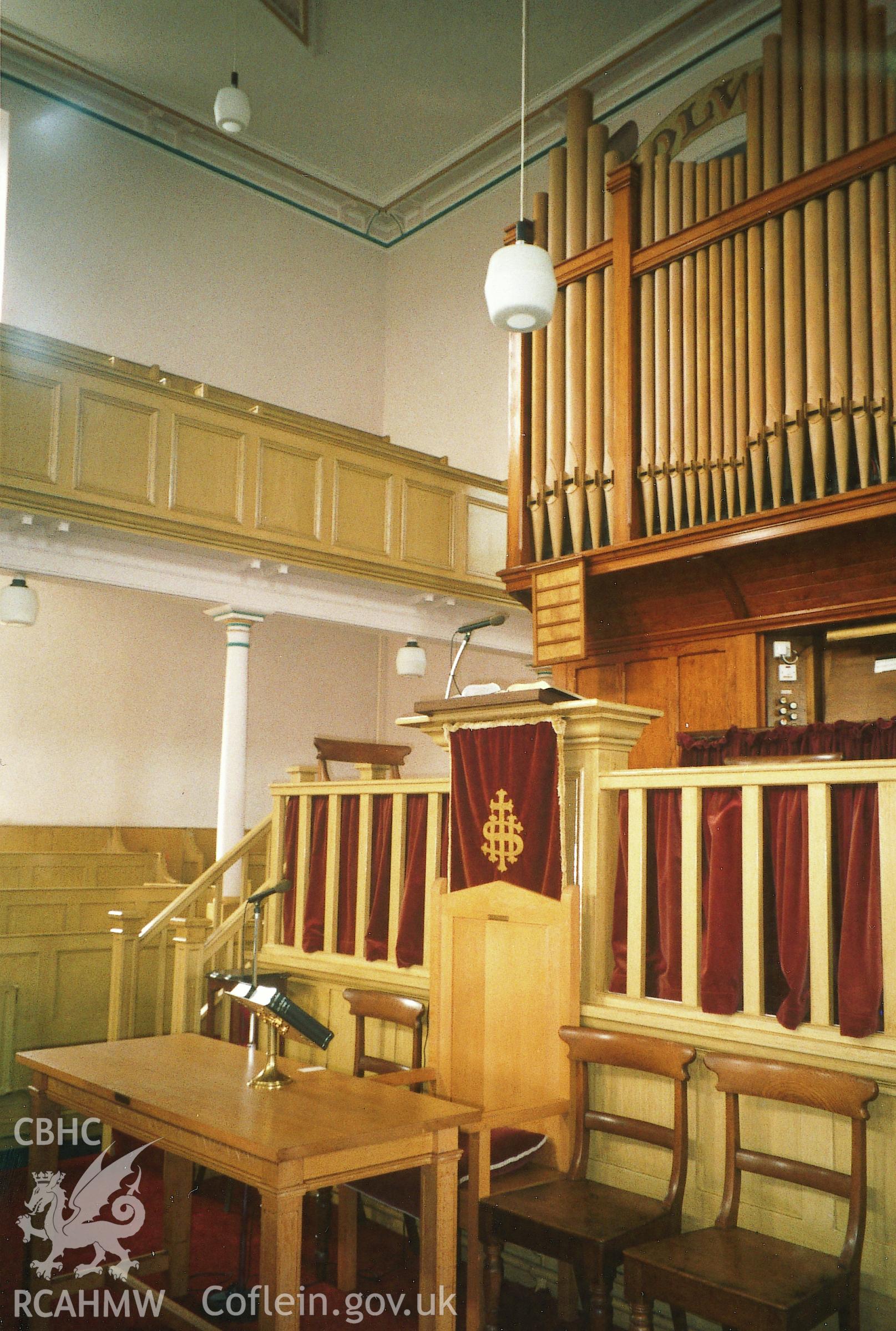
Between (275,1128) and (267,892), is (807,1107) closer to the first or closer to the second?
(275,1128)

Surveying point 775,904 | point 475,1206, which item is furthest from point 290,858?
point 775,904

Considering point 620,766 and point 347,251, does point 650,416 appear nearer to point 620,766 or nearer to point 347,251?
point 620,766

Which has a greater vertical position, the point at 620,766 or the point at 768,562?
the point at 768,562

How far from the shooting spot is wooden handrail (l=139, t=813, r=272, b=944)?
595 centimetres

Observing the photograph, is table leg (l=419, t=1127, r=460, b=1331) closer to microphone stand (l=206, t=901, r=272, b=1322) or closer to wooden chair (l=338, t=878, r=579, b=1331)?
wooden chair (l=338, t=878, r=579, b=1331)

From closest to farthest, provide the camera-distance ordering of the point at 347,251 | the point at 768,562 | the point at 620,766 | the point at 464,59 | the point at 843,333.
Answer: the point at 620,766 < the point at 843,333 < the point at 768,562 < the point at 464,59 < the point at 347,251

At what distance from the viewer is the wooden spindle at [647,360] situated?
18.7 feet

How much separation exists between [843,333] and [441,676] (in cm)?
749

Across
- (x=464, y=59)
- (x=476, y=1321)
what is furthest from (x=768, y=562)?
(x=464, y=59)

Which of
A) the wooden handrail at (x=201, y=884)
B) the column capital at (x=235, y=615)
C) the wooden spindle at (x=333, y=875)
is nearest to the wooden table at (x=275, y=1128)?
the wooden spindle at (x=333, y=875)

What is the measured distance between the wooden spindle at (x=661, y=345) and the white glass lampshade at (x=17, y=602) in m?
4.89

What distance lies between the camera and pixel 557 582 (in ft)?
19.6

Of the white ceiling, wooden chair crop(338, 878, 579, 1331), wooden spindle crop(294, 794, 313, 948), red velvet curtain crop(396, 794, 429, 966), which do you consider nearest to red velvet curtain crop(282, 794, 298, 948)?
wooden spindle crop(294, 794, 313, 948)

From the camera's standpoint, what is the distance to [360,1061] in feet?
13.8
